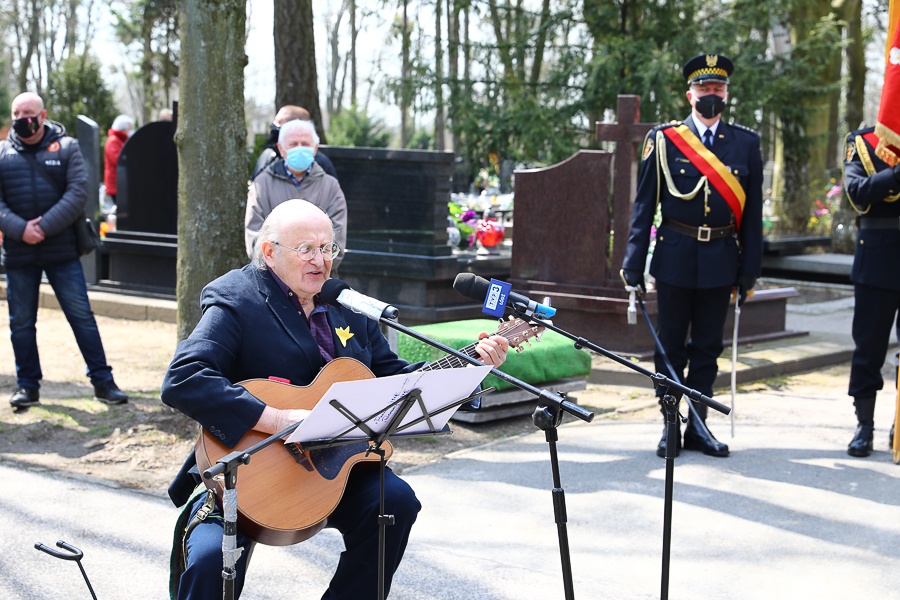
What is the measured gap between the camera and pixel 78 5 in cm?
4584

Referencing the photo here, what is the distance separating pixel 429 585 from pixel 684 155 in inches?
119

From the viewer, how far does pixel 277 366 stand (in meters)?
3.40

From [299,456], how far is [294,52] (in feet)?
33.2

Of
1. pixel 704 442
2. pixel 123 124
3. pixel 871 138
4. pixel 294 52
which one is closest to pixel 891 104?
pixel 871 138

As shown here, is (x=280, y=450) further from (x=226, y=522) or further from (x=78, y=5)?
(x=78, y=5)

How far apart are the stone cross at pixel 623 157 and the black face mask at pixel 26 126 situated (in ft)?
13.3

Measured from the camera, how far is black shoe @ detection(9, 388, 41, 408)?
6.88 m

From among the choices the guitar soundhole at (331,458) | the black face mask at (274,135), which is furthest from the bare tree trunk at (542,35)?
the guitar soundhole at (331,458)

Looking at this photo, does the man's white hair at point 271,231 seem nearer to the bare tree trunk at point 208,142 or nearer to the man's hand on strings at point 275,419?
the man's hand on strings at point 275,419

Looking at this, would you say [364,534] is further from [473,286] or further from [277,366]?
[473,286]

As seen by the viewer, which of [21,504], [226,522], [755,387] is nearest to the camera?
[226,522]

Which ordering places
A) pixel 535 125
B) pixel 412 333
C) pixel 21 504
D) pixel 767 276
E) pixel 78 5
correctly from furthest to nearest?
pixel 78 5
pixel 767 276
pixel 535 125
pixel 21 504
pixel 412 333

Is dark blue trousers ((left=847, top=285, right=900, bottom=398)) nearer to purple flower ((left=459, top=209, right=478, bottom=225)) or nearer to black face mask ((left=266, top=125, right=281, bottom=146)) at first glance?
black face mask ((left=266, top=125, right=281, bottom=146))

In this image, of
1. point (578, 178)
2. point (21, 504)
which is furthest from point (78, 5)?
point (21, 504)
